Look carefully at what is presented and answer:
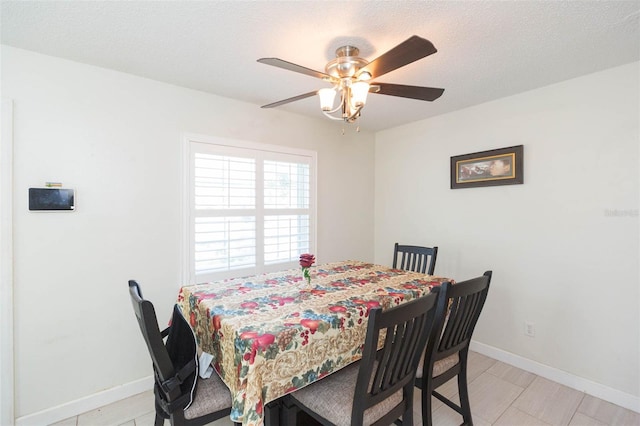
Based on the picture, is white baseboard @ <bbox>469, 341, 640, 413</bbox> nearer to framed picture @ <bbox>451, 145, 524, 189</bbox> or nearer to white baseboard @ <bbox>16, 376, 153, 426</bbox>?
framed picture @ <bbox>451, 145, 524, 189</bbox>

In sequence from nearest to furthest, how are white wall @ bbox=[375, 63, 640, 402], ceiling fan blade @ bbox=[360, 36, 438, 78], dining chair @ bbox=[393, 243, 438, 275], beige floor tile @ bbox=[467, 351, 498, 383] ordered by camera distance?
ceiling fan blade @ bbox=[360, 36, 438, 78] → white wall @ bbox=[375, 63, 640, 402] → beige floor tile @ bbox=[467, 351, 498, 383] → dining chair @ bbox=[393, 243, 438, 275]

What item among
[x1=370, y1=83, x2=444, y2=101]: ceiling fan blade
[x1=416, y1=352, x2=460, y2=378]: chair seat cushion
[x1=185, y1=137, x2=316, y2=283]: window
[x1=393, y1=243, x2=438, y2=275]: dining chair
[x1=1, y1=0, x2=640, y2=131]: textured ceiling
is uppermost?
[x1=1, y1=0, x2=640, y2=131]: textured ceiling

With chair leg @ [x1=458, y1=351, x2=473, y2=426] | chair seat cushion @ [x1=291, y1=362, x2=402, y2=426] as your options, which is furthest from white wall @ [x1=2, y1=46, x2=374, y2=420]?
chair leg @ [x1=458, y1=351, x2=473, y2=426]

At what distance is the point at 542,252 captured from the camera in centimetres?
252

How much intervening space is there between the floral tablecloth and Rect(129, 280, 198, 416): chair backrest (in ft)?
0.40

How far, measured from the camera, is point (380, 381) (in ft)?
4.23

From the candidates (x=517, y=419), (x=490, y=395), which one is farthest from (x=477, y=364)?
(x=517, y=419)

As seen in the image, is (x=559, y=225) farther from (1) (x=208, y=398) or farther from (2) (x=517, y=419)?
(1) (x=208, y=398)

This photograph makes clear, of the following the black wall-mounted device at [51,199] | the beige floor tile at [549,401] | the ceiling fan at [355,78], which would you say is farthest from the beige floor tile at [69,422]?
the beige floor tile at [549,401]

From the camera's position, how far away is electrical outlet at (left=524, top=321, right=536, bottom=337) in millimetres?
2570

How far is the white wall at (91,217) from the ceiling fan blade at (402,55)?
5.46 ft

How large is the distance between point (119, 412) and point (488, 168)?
3608mm

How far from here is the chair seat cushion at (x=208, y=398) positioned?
1.34 meters

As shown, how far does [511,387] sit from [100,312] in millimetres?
3173
